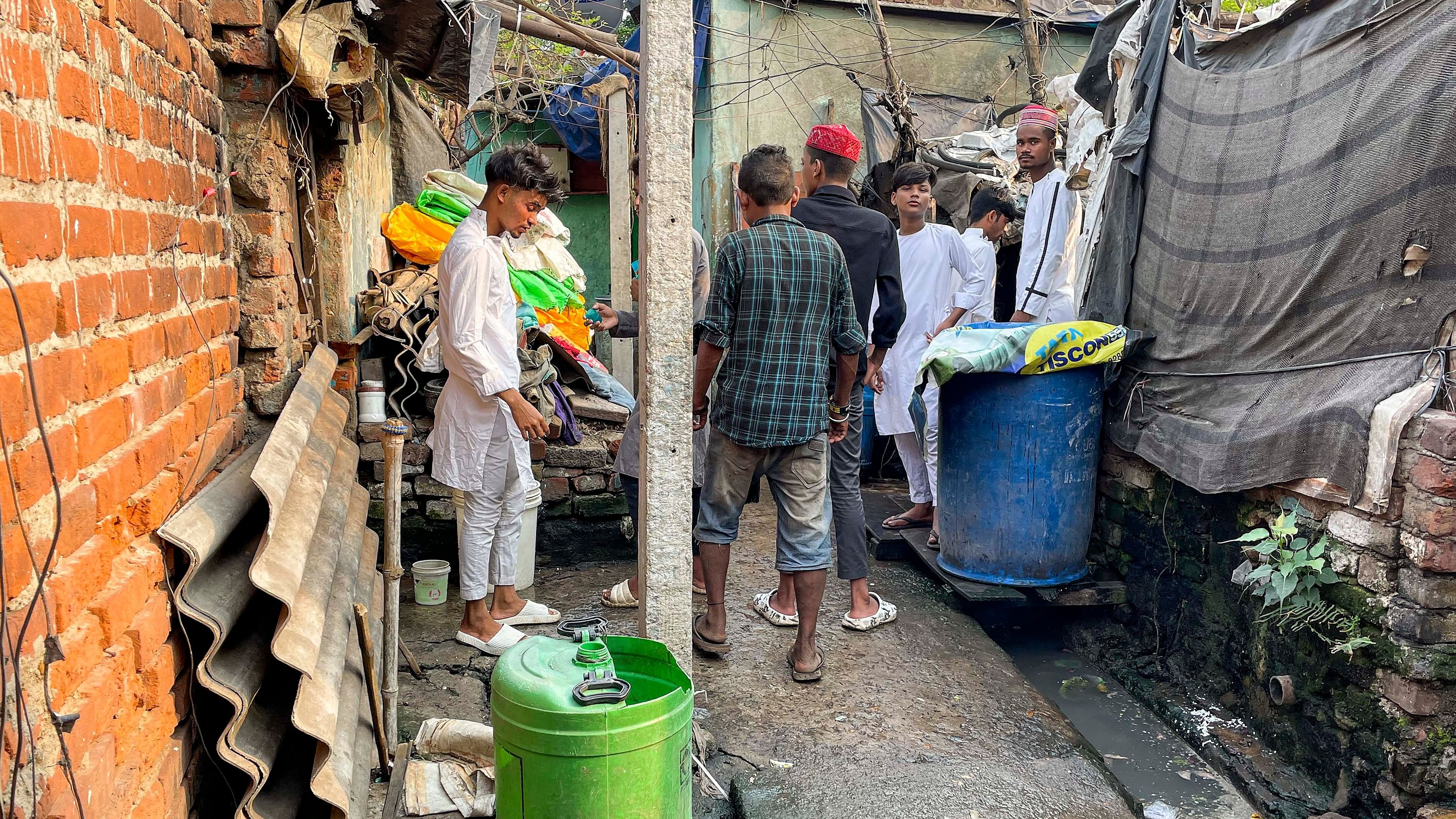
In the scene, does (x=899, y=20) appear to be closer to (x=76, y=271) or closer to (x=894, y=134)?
(x=894, y=134)

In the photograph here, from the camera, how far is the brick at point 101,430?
152 centimetres

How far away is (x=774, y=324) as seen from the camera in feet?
11.8

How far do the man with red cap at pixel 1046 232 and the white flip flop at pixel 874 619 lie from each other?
1904mm

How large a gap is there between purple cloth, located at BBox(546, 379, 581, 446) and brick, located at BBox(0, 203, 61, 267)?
3811mm

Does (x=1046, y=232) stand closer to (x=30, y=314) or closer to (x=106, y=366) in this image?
(x=106, y=366)

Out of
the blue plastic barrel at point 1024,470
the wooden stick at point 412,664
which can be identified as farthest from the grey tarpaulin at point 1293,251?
the wooden stick at point 412,664

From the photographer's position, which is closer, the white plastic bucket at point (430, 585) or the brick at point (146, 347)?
the brick at point (146, 347)

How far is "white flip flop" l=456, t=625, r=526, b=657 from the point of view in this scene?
13.1 feet

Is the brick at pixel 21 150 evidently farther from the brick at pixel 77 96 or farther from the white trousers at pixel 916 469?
the white trousers at pixel 916 469

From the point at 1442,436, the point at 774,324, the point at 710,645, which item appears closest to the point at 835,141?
the point at 774,324

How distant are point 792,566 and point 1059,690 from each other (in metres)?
1.56

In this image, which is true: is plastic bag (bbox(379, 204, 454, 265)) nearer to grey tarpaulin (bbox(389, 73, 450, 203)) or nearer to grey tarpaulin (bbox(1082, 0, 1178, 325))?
grey tarpaulin (bbox(389, 73, 450, 203))

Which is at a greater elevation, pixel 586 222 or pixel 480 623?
pixel 586 222

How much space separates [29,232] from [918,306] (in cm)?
476
